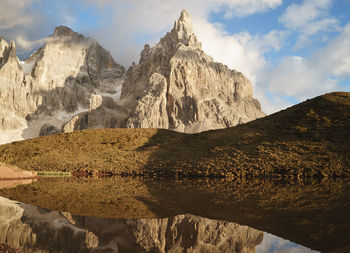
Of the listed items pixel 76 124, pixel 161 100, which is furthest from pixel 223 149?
pixel 76 124

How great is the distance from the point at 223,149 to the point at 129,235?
27.8m

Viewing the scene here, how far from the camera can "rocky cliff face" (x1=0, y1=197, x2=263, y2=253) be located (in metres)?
7.91

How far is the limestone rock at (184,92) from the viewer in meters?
157

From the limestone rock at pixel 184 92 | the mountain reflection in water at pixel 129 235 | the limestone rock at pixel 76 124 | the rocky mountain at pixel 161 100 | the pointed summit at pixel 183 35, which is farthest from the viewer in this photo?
the pointed summit at pixel 183 35

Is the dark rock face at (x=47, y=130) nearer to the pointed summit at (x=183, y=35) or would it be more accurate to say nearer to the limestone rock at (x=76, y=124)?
the limestone rock at (x=76, y=124)

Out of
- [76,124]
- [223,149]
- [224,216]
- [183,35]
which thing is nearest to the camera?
[224,216]

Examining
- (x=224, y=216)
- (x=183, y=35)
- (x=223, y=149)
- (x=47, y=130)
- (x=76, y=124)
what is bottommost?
(x=224, y=216)

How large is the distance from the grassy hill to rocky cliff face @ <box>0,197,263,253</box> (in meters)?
20.7

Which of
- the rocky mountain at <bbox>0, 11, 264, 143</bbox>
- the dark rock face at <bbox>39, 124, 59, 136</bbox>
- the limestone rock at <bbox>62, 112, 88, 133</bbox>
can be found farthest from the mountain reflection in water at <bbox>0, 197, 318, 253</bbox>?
the dark rock face at <bbox>39, 124, 59, 136</bbox>

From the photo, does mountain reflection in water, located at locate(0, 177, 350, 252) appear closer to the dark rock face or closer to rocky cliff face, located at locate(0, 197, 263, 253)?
rocky cliff face, located at locate(0, 197, 263, 253)

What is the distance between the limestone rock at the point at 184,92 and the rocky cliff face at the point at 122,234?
453ft

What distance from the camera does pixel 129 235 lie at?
8992 mm

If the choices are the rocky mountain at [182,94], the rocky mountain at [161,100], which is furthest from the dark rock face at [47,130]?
the rocky mountain at [182,94]

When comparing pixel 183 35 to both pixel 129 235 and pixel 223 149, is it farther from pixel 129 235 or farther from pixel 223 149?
pixel 129 235
